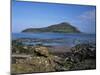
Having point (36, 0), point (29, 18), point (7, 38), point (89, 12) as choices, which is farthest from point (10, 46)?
point (89, 12)

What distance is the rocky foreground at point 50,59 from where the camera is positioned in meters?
2.28

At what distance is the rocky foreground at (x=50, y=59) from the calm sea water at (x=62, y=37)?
0.06 m

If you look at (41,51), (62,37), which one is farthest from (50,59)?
(62,37)

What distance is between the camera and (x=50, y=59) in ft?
7.84

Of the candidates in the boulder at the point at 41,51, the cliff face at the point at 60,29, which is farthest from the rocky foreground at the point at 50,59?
the cliff face at the point at 60,29

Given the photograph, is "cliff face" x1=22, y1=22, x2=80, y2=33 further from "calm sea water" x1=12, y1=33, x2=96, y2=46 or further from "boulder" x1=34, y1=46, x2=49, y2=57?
"boulder" x1=34, y1=46, x2=49, y2=57

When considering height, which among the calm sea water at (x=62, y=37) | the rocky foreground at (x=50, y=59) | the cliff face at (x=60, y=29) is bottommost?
the rocky foreground at (x=50, y=59)

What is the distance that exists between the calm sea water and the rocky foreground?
0.06m

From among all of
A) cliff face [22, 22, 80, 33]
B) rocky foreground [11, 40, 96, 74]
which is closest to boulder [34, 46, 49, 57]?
rocky foreground [11, 40, 96, 74]

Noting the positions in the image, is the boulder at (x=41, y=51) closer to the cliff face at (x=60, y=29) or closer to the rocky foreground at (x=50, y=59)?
the rocky foreground at (x=50, y=59)

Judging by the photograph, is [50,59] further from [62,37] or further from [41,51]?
[62,37]

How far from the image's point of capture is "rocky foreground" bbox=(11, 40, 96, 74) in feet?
7.48

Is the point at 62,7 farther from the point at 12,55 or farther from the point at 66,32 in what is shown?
the point at 12,55

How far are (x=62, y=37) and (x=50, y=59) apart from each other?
0.29 metres
